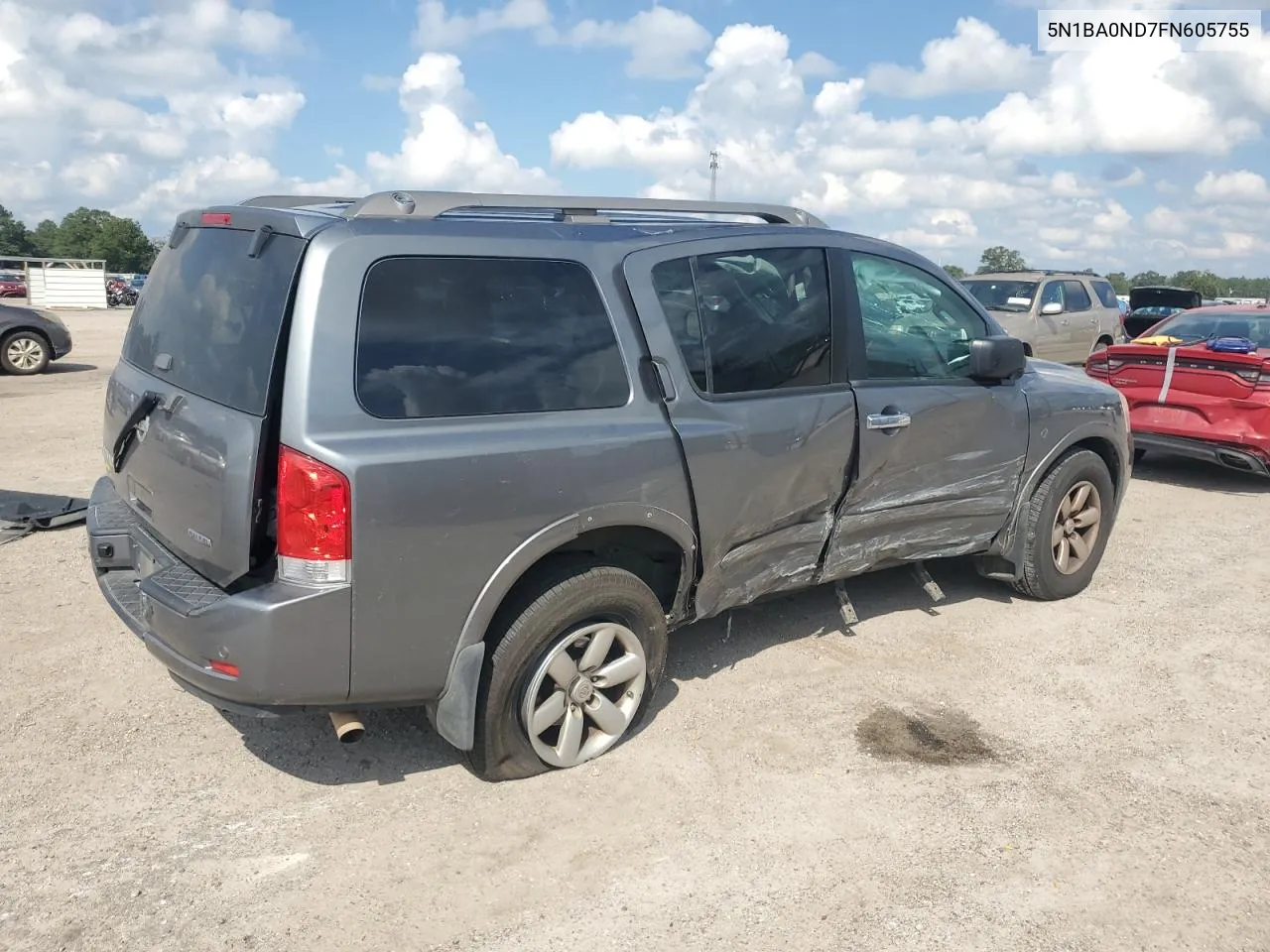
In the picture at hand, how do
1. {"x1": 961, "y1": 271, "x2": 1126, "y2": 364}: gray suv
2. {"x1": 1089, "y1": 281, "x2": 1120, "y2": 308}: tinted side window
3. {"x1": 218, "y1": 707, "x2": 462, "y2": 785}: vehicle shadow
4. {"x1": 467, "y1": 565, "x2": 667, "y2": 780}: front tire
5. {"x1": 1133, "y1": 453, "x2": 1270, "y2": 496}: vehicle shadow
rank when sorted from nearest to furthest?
{"x1": 467, "y1": 565, "x2": 667, "y2": 780}: front tire, {"x1": 218, "y1": 707, "x2": 462, "y2": 785}: vehicle shadow, {"x1": 1133, "y1": 453, "x2": 1270, "y2": 496}: vehicle shadow, {"x1": 961, "y1": 271, "x2": 1126, "y2": 364}: gray suv, {"x1": 1089, "y1": 281, "x2": 1120, "y2": 308}: tinted side window

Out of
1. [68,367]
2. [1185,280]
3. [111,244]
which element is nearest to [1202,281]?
[1185,280]

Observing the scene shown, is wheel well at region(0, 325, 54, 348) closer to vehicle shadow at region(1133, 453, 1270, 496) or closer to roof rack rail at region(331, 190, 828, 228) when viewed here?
roof rack rail at region(331, 190, 828, 228)

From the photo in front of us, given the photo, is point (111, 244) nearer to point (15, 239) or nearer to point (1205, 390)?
point (15, 239)

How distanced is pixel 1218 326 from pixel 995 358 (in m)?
5.92

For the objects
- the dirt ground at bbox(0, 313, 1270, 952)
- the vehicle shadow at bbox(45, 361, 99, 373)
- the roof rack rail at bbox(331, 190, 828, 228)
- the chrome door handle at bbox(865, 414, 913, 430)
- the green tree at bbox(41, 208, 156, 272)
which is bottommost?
the dirt ground at bbox(0, 313, 1270, 952)

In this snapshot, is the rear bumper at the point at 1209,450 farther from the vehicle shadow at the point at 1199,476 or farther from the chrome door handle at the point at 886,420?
the chrome door handle at the point at 886,420

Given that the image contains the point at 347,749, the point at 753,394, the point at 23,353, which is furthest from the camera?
the point at 23,353

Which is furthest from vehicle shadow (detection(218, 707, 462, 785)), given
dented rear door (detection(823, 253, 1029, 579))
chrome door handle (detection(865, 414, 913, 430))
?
→ chrome door handle (detection(865, 414, 913, 430))

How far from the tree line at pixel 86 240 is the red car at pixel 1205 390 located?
78542mm

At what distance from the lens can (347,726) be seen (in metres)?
3.11

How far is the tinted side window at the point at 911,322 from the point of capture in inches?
174

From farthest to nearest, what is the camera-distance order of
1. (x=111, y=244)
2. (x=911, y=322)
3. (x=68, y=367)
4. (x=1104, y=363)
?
(x=111, y=244) → (x=68, y=367) → (x=1104, y=363) → (x=911, y=322)

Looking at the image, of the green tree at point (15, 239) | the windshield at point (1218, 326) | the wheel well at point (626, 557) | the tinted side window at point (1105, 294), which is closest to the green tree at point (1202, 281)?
the tinted side window at point (1105, 294)

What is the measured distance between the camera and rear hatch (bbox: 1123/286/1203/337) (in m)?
17.1
